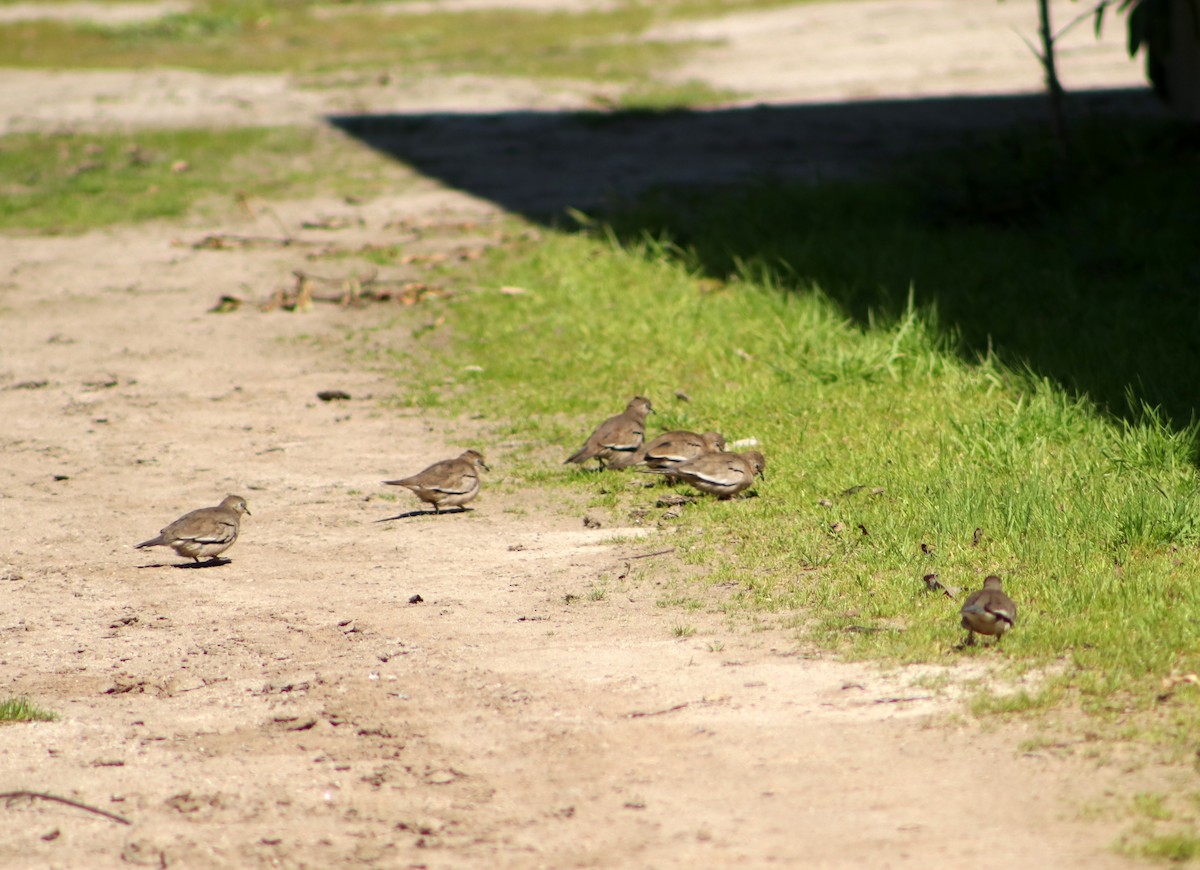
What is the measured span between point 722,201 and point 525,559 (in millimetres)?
8064

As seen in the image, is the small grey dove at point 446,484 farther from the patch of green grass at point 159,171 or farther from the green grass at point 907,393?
the patch of green grass at point 159,171

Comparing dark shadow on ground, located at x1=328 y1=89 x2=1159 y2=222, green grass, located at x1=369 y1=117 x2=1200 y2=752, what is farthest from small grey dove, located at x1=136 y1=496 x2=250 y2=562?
dark shadow on ground, located at x1=328 y1=89 x2=1159 y2=222

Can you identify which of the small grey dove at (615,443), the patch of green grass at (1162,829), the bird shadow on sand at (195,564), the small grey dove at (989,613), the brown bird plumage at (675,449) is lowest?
the bird shadow on sand at (195,564)

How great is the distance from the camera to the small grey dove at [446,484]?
7.41m

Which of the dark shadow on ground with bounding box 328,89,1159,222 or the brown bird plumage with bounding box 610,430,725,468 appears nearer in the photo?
the brown bird plumage with bounding box 610,430,725,468

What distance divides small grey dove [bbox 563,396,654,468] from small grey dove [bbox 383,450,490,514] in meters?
0.72

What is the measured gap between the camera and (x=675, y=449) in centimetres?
753

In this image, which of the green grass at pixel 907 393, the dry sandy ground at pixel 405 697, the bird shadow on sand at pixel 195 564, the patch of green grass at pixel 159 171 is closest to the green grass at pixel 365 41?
the patch of green grass at pixel 159 171

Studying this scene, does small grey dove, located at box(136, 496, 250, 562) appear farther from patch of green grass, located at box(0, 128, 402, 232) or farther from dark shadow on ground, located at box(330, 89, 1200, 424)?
patch of green grass, located at box(0, 128, 402, 232)

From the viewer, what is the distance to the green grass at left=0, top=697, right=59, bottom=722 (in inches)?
208

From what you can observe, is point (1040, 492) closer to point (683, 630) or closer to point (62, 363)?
point (683, 630)

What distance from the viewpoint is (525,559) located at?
6.90 m

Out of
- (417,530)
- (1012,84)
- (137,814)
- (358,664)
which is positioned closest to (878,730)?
(358,664)

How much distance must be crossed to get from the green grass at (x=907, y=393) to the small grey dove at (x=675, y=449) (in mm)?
266
